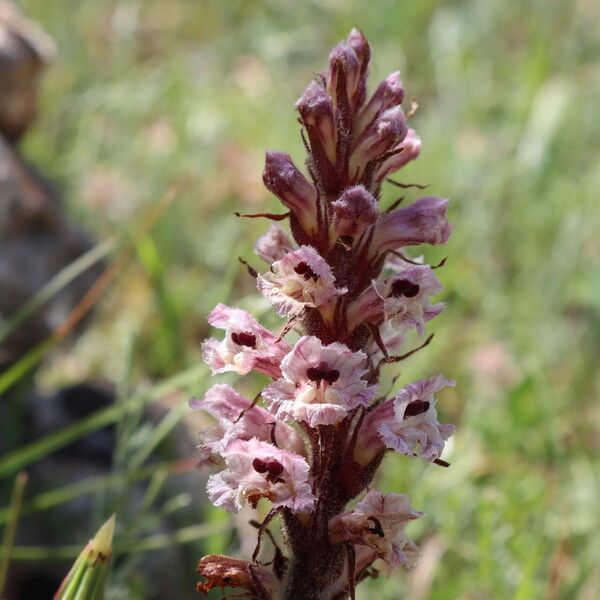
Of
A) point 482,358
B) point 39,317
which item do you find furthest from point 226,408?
point 482,358

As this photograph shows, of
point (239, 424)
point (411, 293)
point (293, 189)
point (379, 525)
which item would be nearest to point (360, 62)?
point (293, 189)

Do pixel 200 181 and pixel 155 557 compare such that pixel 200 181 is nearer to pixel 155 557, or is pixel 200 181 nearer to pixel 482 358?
pixel 482 358

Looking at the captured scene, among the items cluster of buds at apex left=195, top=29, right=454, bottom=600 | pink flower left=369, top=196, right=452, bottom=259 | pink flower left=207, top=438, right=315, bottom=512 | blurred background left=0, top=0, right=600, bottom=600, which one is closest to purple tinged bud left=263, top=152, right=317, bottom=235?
cluster of buds at apex left=195, top=29, right=454, bottom=600

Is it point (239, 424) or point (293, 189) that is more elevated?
point (293, 189)

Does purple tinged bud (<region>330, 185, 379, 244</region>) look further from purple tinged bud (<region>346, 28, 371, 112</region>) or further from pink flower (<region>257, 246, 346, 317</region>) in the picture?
purple tinged bud (<region>346, 28, 371, 112</region>)

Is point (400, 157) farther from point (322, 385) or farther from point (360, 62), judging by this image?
point (322, 385)
